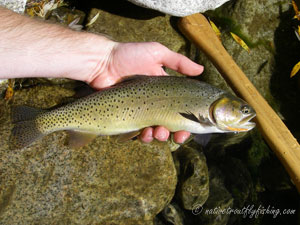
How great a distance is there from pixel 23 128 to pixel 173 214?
280cm

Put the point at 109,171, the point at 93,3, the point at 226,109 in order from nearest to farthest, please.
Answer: the point at 226,109 → the point at 109,171 → the point at 93,3

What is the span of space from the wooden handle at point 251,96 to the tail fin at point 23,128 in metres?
2.61

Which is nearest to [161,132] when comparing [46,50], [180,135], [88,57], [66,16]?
[180,135]

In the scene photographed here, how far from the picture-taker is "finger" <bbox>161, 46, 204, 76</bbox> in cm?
318

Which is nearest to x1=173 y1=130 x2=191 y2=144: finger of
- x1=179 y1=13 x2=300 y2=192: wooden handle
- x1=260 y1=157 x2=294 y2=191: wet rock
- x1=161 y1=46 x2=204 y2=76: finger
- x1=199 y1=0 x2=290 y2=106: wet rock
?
x1=161 y1=46 x2=204 y2=76: finger

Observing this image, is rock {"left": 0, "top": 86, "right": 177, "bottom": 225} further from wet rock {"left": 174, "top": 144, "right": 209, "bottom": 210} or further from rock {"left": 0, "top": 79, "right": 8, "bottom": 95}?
wet rock {"left": 174, "top": 144, "right": 209, "bottom": 210}

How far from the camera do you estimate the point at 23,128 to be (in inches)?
119

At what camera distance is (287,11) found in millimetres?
4336

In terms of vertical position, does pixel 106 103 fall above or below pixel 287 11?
below

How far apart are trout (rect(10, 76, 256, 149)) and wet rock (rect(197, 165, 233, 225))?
1.88 meters

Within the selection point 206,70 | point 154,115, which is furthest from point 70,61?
point 206,70

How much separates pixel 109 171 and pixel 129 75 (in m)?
1.35

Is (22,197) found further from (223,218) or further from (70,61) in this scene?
(223,218)

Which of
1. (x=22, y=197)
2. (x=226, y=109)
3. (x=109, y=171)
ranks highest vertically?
(x=226, y=109)
